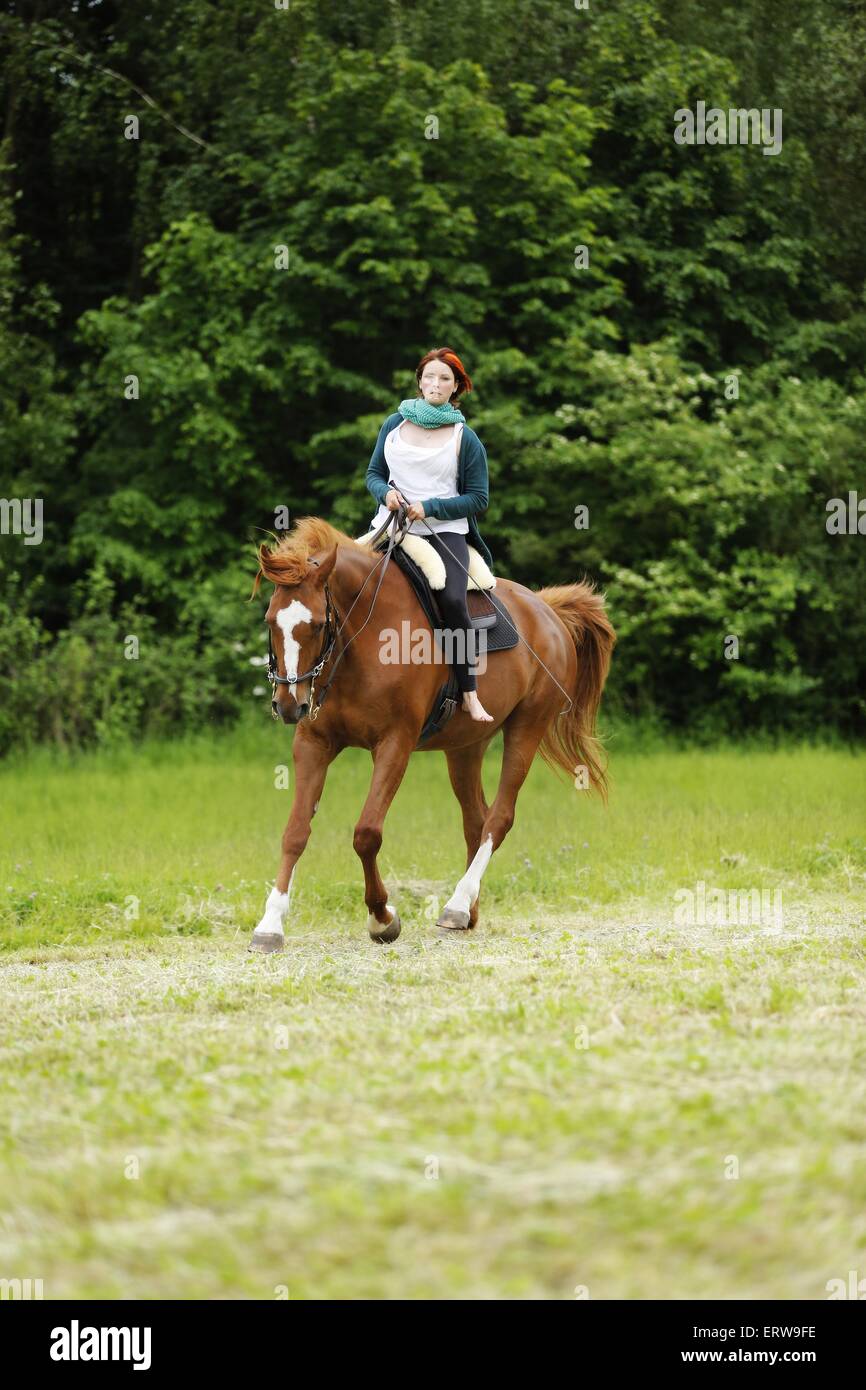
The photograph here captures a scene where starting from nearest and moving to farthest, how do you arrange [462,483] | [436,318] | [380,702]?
[380,702], [462,483], [436,318]

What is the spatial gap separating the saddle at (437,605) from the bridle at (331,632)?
2.6 inches

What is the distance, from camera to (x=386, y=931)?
28.1 feet

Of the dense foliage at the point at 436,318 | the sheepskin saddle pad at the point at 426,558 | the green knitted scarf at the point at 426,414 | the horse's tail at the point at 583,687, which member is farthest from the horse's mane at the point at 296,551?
the dense foliage at the point at 436,318

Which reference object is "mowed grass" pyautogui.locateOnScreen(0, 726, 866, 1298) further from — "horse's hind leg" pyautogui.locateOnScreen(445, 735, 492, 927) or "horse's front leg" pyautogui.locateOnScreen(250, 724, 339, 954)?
"horse's hind leg" pyautogui.locateOnScreen(445, 735, 492, 927)

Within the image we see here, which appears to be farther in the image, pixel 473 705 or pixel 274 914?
pixel 473 705

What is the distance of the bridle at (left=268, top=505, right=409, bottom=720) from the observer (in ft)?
25.3

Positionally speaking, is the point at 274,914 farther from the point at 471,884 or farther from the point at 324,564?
the point at 324,564

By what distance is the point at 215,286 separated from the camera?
21625mm

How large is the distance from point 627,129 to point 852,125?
3460 millimetres

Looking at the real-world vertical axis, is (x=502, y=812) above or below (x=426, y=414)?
below

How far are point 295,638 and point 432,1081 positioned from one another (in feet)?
10.5

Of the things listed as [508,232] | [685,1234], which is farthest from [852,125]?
[685,1234]

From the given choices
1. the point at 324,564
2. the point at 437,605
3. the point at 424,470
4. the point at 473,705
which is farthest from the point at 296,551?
the point at 473,705

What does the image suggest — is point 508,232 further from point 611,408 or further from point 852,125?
point 852,125
